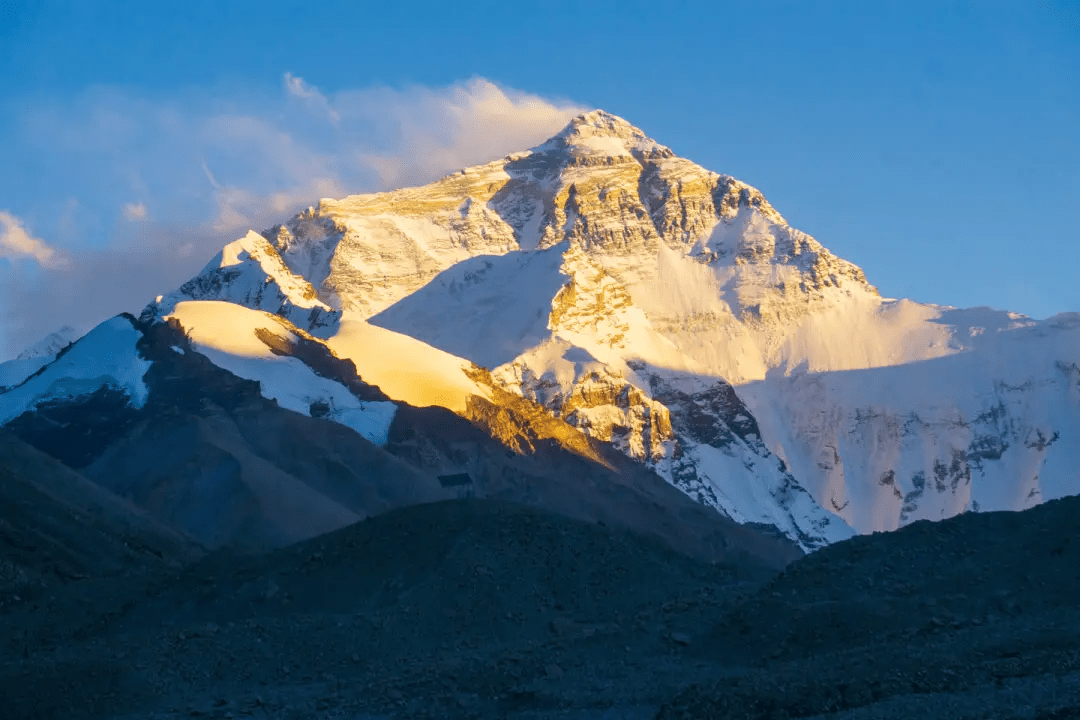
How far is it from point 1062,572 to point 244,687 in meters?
19.3

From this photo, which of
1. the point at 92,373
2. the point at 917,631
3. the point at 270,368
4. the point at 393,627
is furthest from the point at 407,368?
the point at 917,631

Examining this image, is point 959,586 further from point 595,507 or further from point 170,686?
point 595,507

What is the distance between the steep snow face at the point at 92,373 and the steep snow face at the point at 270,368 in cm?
902

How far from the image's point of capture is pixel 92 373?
462 feet

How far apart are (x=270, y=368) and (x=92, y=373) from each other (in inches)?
835

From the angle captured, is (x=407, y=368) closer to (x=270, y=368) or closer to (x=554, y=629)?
(x=270, y=368)

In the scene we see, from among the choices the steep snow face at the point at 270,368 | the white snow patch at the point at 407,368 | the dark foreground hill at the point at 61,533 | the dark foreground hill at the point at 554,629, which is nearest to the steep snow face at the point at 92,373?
the steep snow face at the point at 270,368

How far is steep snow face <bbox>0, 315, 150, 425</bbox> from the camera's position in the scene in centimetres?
13662

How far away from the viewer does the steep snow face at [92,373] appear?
448 ft

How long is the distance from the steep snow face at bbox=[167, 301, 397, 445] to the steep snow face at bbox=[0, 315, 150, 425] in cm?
902

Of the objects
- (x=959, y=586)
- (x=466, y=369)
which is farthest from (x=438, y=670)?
(x=466, y=369)

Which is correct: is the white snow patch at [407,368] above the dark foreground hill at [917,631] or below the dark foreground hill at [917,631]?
above

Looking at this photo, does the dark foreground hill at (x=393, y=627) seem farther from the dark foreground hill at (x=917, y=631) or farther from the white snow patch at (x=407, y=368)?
the white snow patch at (x=407, y=368)

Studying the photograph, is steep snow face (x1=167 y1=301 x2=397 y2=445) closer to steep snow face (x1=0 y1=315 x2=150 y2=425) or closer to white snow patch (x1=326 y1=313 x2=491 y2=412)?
steep snow face (x1=0 y1=315 x2=150 y2=425)
